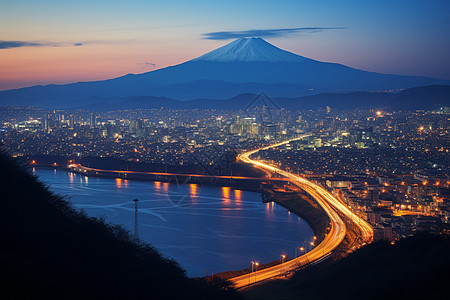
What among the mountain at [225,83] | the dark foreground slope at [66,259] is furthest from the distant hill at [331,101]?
the dark foreground slope at [66,259]

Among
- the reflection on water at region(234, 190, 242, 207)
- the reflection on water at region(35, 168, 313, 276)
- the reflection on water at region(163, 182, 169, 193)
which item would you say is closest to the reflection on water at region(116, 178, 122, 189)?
the reflection on water at region(35, 168, 313, 276)

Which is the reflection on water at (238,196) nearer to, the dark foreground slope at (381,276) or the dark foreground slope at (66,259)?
the dark foreground slope at (381,276)

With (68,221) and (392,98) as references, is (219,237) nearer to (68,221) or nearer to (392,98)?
(68,221)

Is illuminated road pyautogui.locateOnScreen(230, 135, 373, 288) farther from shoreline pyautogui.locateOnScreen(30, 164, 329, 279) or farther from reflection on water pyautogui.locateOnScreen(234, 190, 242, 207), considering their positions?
reflection on water pyautogui.locateOnScreen(234, 190, 242, 207)

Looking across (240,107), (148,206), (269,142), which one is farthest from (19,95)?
(148,206)

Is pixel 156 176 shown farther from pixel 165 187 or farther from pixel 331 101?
pixel 331 101
